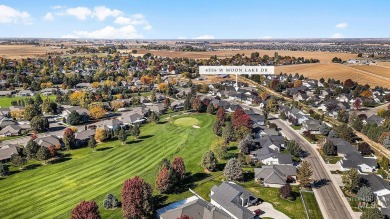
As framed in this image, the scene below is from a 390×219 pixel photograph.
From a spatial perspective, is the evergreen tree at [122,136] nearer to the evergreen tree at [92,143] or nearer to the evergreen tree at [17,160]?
the evergreen tree at [92,143]

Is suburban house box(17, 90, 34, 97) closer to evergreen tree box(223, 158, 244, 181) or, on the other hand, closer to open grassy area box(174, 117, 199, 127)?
open grassy area box(174, 117, 199, 127)

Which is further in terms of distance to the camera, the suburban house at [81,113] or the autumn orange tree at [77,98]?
the autumn orange tree at [77,98]

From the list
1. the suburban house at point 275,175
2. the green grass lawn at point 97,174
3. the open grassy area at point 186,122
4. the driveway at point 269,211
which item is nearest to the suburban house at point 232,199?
the driveway at point 269,211

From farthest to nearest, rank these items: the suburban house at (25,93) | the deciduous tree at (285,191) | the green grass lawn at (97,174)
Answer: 1. the suburban house at (25,93)
2. the deciduous tree at (285,191)
3. the green grass lawn at (97,174)

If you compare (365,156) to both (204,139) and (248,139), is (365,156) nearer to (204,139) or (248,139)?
(248,139)

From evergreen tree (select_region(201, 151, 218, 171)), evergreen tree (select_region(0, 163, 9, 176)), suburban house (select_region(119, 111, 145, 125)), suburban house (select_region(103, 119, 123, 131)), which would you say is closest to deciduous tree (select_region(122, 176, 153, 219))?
evergreen tree (select_region(201, 151, 218, 171))

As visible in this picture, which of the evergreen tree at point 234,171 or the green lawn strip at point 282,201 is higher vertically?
the evergreen tree at point 234,171
